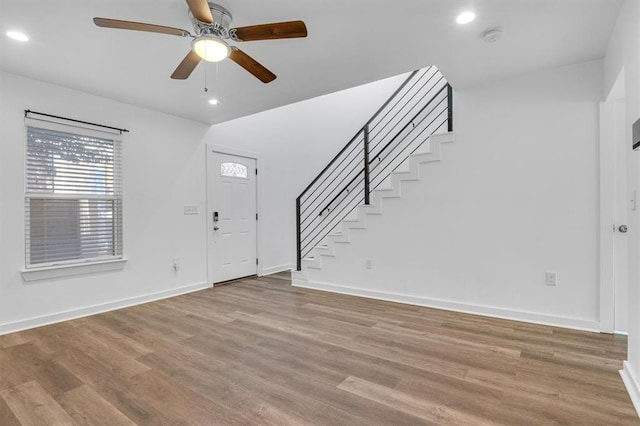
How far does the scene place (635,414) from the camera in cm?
173

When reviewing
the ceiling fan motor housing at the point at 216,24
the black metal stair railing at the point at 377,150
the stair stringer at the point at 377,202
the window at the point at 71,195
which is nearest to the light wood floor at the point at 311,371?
the window at the point at 71,195

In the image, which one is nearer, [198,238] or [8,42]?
[8,42]

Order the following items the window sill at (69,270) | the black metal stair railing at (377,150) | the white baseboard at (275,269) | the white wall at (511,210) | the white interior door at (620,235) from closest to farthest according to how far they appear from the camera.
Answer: the white interior door at (620,235), the white wall at (511,210), the window sill at (69,270), the black metal stair railing at (377,150), the white baseboard at (275,269)

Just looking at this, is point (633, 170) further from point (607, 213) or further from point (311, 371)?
point (311, 371)

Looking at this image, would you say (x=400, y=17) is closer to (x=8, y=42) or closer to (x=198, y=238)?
(x=8, y=42)

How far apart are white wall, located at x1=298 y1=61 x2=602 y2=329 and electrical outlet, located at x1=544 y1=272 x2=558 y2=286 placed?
0.05m

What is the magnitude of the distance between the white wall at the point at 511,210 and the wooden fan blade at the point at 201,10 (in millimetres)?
2769

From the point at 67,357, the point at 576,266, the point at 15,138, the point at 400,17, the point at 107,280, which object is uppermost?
the point at 400,17

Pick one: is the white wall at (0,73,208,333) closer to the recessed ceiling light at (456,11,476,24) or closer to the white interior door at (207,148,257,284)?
the white interior door at (207,148,257,284)

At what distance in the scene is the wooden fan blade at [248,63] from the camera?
7.27 ft

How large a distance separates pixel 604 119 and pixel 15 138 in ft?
18.2

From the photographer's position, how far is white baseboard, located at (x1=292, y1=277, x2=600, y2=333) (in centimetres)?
298

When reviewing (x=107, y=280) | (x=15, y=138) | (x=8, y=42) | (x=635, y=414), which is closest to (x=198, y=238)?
(x=107, y=280)

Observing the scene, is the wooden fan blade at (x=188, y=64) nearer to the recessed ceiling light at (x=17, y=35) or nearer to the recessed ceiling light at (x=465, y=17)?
the recessed ceiling light at (x=17, y=35)
